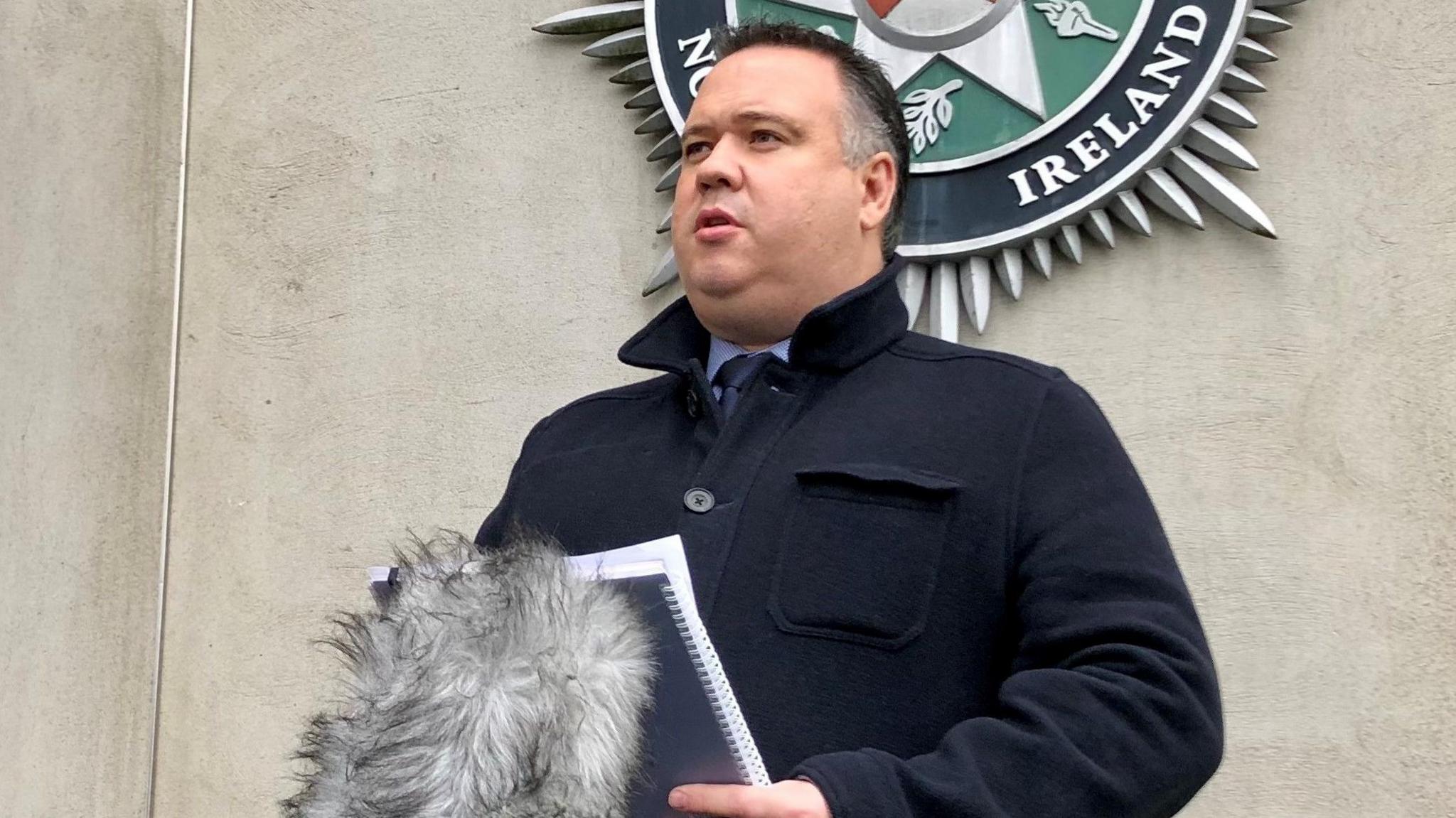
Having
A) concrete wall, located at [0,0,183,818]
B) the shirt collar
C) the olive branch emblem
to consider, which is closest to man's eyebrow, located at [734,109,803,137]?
the shirt collar

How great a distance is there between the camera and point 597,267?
238 centimetres

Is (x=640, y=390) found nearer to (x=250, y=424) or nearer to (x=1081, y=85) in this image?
(x=1081, y=85)

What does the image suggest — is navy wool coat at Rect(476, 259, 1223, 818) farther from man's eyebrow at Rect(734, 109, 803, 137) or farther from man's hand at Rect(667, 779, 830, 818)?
man's eyebrow at Rect(734, 109, 803, 137)

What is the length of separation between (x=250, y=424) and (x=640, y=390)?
1213 mm

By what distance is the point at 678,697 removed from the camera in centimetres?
106

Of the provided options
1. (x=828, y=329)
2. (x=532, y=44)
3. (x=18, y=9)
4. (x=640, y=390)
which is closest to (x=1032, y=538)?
(x=828, y=329)

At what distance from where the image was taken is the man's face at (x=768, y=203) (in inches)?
57.2

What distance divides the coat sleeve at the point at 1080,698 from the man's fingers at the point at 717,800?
0.20 feet

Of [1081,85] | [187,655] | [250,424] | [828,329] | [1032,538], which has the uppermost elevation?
[1081,85]

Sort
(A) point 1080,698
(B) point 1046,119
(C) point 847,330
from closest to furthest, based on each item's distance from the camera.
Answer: (A) point 1080,698 → (C) point 847,330 → (B) point 1046,119

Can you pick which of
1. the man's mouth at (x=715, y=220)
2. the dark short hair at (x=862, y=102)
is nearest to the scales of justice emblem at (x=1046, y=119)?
the dark short hair at (x=862, y=102)

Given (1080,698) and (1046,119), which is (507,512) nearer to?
(1080,698)

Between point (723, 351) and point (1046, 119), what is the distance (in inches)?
30.9

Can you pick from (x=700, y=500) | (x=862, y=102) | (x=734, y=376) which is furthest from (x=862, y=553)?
(x=862, y=102)
